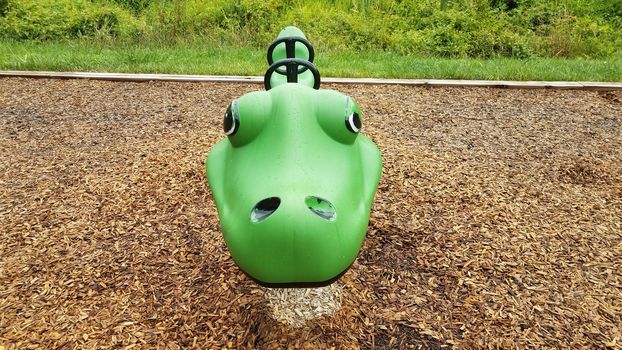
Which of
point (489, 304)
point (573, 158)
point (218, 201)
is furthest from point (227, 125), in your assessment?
point (573, 158)

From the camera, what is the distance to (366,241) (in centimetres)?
259

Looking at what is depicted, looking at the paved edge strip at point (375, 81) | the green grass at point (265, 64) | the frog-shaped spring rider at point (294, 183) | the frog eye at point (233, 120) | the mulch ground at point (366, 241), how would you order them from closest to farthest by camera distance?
the frog-shaped spring rider at point (294, 183), the frog eye at point (233, 120), the mulch ground at point (366, 241), the paved edge strip at point (375, 81), the green grass at point (265, 64)

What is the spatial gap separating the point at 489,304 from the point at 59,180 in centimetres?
288

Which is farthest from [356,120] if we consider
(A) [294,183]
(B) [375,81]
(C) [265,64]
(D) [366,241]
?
(C) [265,64]

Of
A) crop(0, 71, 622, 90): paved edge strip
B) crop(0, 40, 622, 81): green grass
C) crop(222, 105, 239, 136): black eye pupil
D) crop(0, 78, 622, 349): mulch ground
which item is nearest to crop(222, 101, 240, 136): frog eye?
crop(222, 105, 239, 136): black eye pupil

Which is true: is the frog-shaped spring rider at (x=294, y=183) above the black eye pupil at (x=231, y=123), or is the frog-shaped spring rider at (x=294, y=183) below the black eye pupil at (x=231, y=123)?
below

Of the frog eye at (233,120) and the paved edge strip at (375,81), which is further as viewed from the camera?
the paved edge strip at (375,81)

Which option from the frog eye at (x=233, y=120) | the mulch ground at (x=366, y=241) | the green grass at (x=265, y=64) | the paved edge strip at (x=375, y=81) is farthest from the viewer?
the green grass at (x=265, y=64)

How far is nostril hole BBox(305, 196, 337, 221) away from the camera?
1357mm

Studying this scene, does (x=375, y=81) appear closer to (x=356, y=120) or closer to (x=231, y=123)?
(x=356, y=120)

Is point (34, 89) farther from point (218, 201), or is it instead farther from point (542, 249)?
point (542, 249)

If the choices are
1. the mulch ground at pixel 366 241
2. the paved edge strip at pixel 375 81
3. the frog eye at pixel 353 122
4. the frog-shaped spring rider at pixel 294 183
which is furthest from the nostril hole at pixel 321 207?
the paved edge strip at pixel 375 81

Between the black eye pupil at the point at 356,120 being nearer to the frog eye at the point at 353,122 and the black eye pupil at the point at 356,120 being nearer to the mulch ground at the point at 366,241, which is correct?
the frog eye at the point at 353,122

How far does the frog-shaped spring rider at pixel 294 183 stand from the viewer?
4.37 feet
